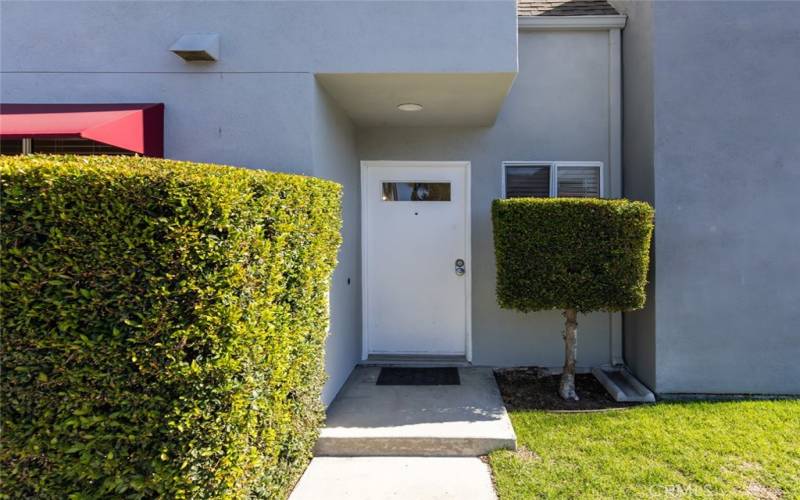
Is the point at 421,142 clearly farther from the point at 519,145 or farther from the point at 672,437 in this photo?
the point at 672,437

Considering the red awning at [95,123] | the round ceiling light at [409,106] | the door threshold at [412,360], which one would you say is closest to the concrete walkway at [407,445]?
→ the door threshold at [412,360]

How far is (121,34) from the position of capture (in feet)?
12.3

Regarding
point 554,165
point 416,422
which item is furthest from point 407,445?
point 554,165

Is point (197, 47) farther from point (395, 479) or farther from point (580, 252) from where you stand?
point (580, 252)

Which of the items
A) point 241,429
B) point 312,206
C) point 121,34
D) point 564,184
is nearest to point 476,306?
point 564,184

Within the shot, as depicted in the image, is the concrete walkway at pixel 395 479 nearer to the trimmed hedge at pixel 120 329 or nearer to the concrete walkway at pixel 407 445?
the concrete walkway at pixel 407 445

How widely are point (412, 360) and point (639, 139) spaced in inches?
152

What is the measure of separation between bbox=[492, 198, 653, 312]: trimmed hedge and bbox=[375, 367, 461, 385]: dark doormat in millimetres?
1403

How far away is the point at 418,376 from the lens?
5082 mm

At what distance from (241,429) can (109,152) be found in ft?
9.65

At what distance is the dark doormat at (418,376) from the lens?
16.0 feet

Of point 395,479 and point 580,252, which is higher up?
point 580,252

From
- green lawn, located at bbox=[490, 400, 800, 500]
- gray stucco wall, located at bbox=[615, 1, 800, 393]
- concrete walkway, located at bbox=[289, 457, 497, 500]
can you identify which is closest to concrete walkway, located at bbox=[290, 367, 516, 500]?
concrete walkway, located at bbox=[289, 457, 497, 500]

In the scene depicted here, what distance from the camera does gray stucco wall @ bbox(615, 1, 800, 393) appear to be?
4.44m
